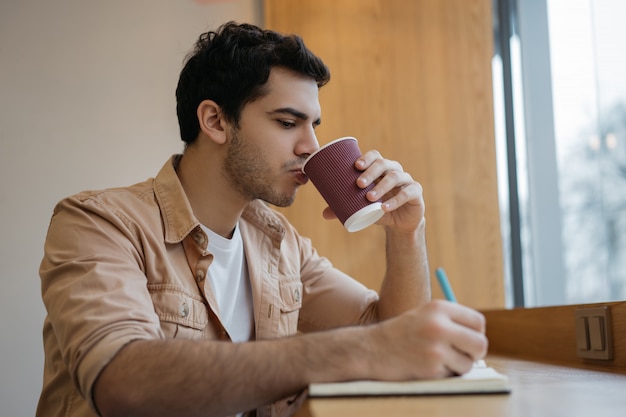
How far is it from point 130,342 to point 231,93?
2.36 ft

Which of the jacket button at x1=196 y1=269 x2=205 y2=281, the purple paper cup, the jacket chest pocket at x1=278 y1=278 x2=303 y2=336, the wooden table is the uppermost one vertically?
the purple paper cup

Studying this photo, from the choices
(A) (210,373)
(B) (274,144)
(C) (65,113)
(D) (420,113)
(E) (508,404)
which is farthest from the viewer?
(D) (420,113)

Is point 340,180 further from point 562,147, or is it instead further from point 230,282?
point 562,147

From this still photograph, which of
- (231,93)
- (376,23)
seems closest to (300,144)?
(231,93)

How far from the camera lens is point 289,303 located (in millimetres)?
1388

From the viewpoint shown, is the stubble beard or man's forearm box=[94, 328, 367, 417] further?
the stubble beard

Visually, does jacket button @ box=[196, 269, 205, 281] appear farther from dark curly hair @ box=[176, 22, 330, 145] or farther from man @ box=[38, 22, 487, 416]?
dark curly hair @ box=[176, 22, 330, 145]

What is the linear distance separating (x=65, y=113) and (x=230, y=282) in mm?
908

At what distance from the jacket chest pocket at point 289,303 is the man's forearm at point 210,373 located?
54cm

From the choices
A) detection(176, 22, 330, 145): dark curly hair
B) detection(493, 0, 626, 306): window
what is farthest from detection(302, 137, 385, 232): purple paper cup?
detection(493, 0, 626, 306): window

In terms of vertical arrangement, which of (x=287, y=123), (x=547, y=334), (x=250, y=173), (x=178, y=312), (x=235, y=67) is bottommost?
(x=547, y=334)

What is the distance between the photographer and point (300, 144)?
53.2 inches

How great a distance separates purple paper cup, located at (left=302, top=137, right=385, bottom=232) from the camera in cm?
111

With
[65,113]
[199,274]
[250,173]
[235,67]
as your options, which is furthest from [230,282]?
[65,113]
